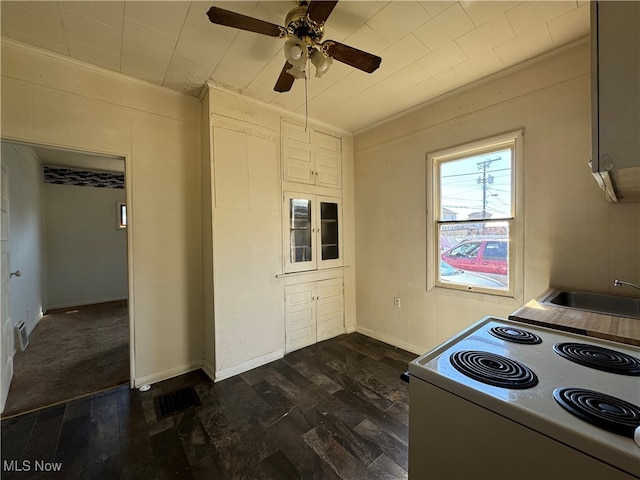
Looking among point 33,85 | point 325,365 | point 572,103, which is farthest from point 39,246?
point 572,103

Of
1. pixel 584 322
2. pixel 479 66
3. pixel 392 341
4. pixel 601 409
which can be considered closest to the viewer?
pixel 601 409

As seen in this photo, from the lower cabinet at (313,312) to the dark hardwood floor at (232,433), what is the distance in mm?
584

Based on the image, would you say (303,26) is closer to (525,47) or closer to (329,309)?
(525,47)

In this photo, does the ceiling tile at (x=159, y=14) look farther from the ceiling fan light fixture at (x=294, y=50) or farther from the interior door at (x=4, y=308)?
the interior door at (x=4, y=308)

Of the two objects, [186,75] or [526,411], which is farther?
[186,75]

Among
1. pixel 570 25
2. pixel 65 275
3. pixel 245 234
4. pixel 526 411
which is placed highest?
pixel 570 25

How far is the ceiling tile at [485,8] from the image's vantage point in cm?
160

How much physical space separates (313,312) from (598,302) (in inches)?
99.7

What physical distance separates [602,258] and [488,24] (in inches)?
71.8

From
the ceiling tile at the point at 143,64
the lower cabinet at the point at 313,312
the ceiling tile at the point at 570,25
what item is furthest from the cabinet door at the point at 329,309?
the ceiling tile at the point at 570,25

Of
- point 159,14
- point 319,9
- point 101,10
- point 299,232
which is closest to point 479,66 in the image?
point 319,9

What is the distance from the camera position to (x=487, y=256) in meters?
2.50

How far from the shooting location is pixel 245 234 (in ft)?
8.77

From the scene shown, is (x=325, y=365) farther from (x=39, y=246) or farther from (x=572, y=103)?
(x=39, y=246)
